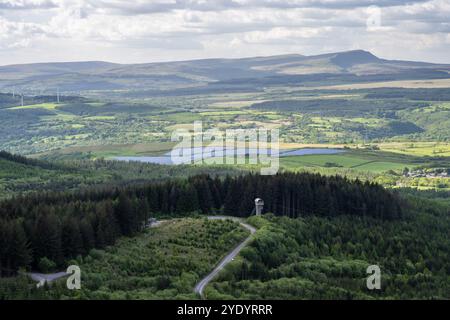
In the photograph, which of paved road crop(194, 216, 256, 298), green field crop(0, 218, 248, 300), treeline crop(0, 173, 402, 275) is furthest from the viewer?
treeline crop(0, 173, 402, 275)

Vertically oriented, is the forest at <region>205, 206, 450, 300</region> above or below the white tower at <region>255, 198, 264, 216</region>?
below

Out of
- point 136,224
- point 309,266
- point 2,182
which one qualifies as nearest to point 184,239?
point 136,224

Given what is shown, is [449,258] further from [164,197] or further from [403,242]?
[164,197]

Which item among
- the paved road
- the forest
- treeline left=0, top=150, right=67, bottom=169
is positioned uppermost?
the paved road

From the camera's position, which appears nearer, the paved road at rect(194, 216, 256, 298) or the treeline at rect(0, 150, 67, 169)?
the paved road at rect(194, 216, 256, 298)

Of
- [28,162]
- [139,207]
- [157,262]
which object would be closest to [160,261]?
[157,262]

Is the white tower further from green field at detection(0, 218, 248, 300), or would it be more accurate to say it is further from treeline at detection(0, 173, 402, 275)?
green field at detection(0, 218, 248, 300)

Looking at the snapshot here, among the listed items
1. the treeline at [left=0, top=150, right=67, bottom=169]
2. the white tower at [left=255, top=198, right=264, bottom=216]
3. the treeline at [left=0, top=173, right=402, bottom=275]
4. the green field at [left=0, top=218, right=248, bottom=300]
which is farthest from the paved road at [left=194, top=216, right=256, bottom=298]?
the treeline at [left=0, top=150, right=67, bottom=169]

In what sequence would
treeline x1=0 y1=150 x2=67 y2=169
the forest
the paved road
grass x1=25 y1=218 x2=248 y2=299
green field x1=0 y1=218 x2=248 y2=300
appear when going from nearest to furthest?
green field x1=0 y1=218 x2=248 y2=300 → grass x1=25 y1=218 x2=248 y2=299 → the paved road → the forest → treeline x1=0 y1=150 x2=67 y2=169

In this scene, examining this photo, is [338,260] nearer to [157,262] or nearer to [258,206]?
[258,206]
